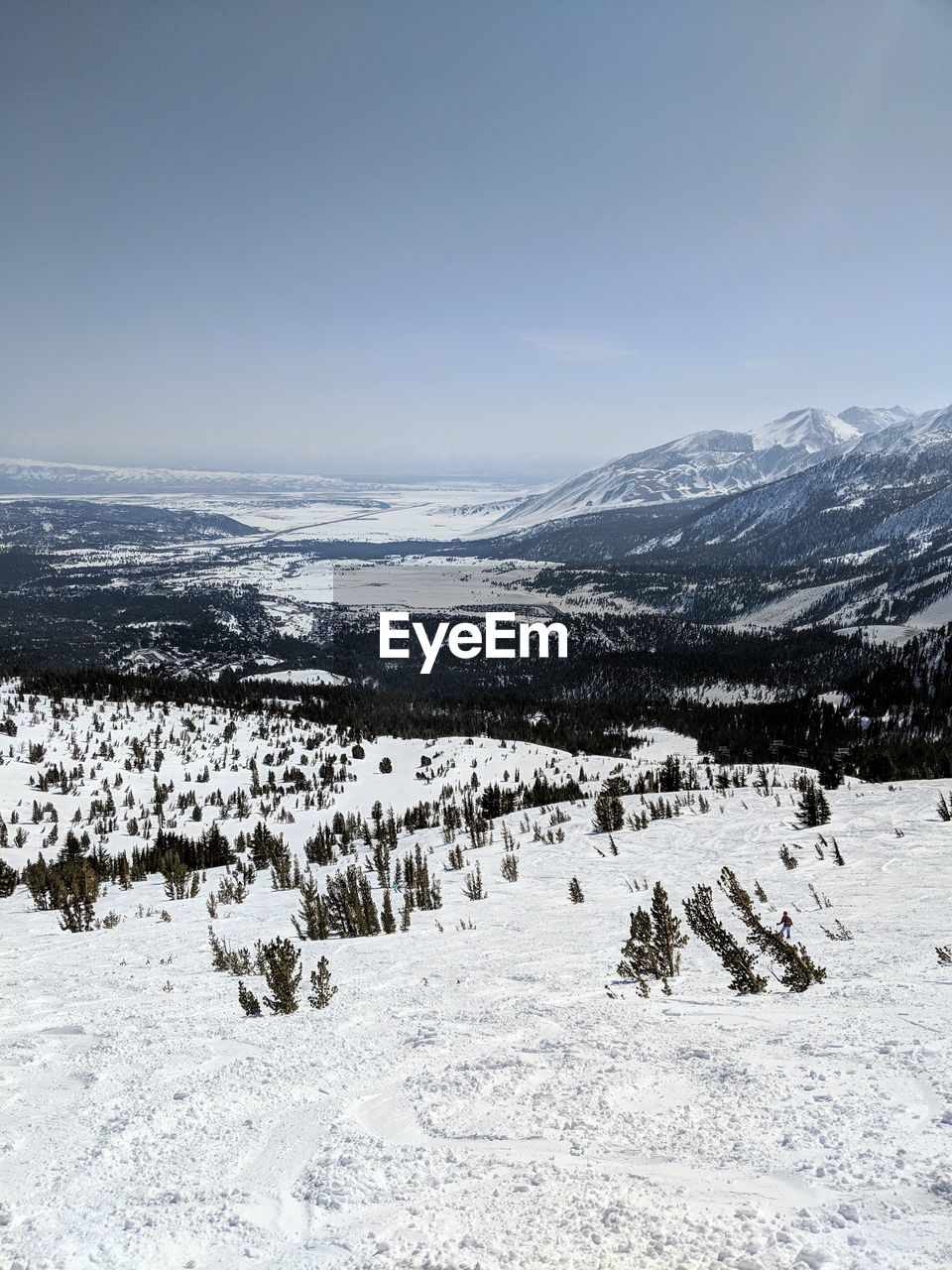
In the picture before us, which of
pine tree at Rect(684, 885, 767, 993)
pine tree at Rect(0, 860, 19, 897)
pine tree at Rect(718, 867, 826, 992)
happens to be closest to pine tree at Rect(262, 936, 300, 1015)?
pine tree at Rect(684, 885, 767, 993)

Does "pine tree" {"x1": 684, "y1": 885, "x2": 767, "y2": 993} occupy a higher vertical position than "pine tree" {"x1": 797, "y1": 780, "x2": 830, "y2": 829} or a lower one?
higher

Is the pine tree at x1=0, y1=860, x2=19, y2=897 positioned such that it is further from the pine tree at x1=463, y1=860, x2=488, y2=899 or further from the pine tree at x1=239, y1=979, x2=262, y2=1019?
the pine tree at x1=239, y1=979, x2=262, y2=1019

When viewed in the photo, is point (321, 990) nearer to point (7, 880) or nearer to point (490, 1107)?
point (490, 1107)

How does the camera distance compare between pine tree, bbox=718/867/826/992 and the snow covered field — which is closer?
the snow covered field

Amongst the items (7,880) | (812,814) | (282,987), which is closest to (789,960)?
(282,987)

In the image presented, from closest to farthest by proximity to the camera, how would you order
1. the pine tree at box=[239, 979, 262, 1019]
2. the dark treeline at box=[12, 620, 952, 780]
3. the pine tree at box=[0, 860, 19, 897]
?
the pine tree at box=[239, 979, 262, 1019] → the pine tree at box=[0, 860, 19, 897] → the dark treeline at box=[12, 620, 952, 780]

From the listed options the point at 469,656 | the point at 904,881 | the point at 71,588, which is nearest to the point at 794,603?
the point at 469,656

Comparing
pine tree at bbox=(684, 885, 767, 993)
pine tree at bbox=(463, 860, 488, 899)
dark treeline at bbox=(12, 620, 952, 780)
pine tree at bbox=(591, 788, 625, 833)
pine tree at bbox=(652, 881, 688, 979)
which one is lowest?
dark treeline at bbox=(12, 620, 952, 780)
